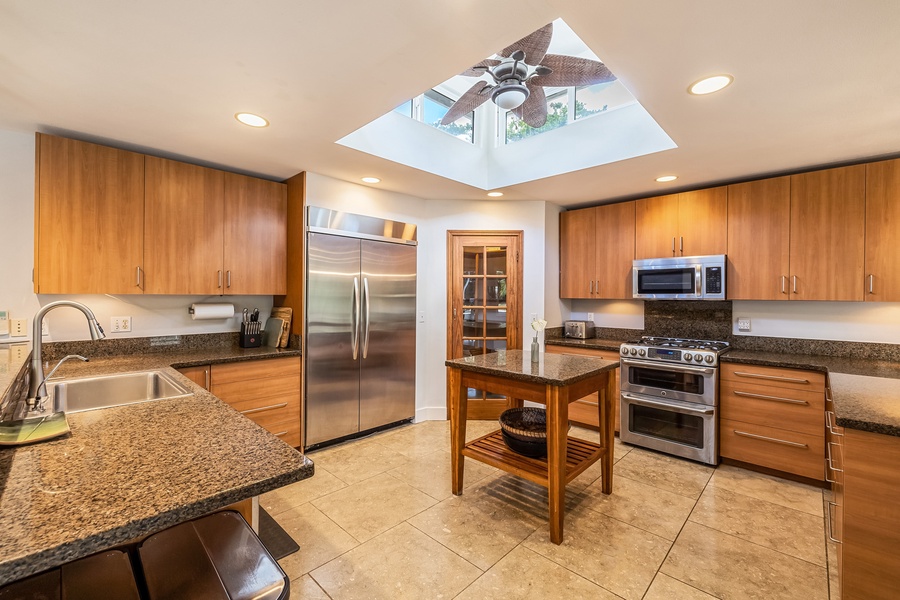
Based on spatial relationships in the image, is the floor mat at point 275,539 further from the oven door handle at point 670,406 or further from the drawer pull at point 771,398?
the drawer pull at point 771,398

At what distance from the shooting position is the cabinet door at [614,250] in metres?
3.91

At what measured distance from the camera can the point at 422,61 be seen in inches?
68.6

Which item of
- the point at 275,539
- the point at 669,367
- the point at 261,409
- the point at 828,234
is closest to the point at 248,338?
the point at 261,409

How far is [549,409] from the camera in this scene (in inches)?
85.4

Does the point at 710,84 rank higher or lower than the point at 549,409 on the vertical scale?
higher

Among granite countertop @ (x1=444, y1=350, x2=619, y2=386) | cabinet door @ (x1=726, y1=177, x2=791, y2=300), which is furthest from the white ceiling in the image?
granite countertop @ (x1=444, y1=350, x2=619, y2=386)

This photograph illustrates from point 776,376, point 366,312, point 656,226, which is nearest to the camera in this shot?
point 776,376

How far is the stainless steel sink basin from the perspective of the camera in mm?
1959

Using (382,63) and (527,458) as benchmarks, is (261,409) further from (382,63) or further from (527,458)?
(382,63)

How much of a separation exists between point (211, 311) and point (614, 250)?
12.2 ft

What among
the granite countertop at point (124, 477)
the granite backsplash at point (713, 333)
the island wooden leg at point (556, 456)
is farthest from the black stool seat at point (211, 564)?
the granite backsplash at point (713, 333)

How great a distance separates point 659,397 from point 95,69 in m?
4.13

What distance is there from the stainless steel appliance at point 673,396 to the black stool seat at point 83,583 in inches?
135

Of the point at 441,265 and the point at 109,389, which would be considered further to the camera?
the point at 441,265
